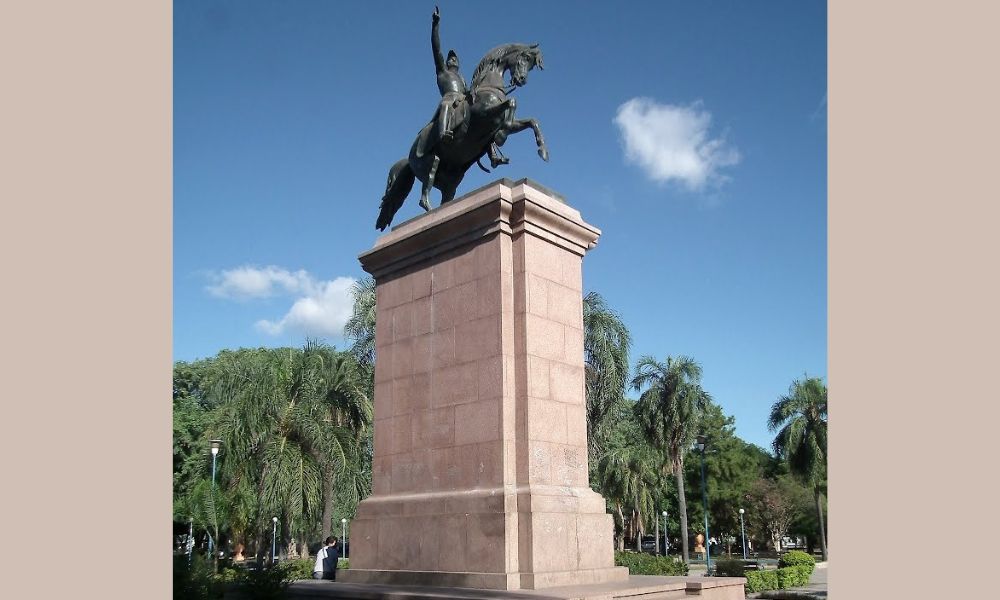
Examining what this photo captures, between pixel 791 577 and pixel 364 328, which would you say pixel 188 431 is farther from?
pixel 791 577

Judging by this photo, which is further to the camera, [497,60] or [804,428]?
[804,428]

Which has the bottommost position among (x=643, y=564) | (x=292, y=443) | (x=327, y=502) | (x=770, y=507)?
(x=770, y=507)

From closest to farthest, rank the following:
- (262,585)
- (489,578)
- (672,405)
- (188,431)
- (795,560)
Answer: (489,578) → (262,585) → (795,560) → (672,405) → (188,431)

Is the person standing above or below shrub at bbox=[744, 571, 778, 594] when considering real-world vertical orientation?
above

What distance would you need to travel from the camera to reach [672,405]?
4578cm

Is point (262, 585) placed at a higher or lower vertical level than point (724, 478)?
higher

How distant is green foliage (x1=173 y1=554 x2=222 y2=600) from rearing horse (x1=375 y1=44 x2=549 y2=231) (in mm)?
6862

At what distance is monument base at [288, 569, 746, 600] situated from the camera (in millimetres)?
9547

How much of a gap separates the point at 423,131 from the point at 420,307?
3362 mm

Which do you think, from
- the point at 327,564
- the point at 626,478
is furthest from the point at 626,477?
the point at 327,564

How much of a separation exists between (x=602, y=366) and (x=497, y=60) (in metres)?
26.1

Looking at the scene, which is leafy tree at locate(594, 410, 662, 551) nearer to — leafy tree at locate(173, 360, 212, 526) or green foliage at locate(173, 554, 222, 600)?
leafy tree at locate(173, 360, 212, 526)

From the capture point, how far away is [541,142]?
43.7 feet

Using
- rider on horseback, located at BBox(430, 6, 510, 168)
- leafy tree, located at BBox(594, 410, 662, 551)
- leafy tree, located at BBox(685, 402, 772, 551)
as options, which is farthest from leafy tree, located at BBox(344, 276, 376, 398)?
leafy tree, located at BBox(685, 402, 772, 551)
